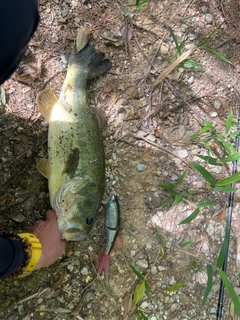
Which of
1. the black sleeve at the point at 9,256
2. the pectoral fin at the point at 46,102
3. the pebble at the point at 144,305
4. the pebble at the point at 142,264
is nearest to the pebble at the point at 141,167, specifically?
the pebble at the point at 142,264

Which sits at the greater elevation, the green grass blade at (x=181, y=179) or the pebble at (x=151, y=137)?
the pebble at (x=151, y=137)

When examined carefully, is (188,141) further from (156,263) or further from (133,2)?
(133,2)

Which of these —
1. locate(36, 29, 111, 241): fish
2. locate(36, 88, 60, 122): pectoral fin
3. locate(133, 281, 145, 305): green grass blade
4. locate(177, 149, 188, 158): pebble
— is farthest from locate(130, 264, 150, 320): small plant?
locate(36, 88, 60, 122): pectoral fin

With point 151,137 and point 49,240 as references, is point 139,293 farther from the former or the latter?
point 151,137

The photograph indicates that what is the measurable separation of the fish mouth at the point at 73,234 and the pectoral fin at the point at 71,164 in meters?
0.43

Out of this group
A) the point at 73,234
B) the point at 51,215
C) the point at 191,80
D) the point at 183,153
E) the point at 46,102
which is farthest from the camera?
the point at 191,80

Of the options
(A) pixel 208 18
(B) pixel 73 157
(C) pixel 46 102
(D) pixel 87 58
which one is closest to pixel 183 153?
(B) pixel 73 157

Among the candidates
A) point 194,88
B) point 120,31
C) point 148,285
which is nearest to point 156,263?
point 148,285

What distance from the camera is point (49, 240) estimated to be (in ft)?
9.27

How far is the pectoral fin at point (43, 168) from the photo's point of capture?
2934 millimetres

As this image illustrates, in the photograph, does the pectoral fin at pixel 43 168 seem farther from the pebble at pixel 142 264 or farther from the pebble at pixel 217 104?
the pebble at pixel 217 104

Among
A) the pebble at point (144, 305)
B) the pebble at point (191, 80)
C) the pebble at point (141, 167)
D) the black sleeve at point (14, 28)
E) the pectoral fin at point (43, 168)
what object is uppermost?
the black sleeve at point (14, 28)

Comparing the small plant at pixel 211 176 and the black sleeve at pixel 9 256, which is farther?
the small plant at pixel 211 176

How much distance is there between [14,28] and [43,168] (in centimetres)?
132
